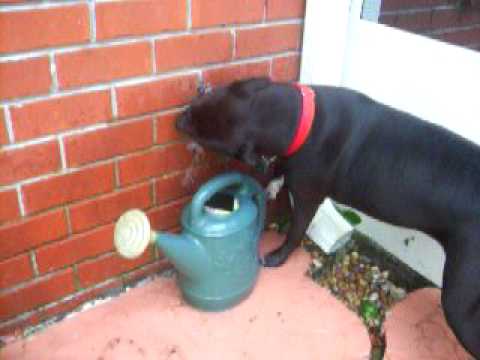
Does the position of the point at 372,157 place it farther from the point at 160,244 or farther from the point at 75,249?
the point at 75,249

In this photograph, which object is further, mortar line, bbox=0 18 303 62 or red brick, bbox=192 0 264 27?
red brick, bbox=192 0 264 27

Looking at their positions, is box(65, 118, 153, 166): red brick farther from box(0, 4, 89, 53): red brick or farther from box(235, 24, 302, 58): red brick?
box(235, 24, 302, 58): red brick

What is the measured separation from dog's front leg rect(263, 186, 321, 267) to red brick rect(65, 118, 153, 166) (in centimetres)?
49

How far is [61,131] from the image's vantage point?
1446 mm

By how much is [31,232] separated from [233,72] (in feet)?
2.54

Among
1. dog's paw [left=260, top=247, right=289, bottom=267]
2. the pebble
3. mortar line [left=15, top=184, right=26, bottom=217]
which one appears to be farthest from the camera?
dog's paw [left=260, top=247, right=289, bottom=267]

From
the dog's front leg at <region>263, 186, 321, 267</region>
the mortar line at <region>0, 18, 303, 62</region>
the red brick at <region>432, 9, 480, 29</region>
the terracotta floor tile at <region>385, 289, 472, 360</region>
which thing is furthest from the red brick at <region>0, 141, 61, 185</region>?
the red brick at <region>432, 9, 480, 29</region>

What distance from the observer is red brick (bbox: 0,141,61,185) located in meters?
1.39

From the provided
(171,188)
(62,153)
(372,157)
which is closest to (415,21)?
(372,157)

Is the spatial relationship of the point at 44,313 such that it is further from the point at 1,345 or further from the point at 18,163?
the point at 18,163

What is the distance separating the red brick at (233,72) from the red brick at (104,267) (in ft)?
2.01

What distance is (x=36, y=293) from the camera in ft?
5.32

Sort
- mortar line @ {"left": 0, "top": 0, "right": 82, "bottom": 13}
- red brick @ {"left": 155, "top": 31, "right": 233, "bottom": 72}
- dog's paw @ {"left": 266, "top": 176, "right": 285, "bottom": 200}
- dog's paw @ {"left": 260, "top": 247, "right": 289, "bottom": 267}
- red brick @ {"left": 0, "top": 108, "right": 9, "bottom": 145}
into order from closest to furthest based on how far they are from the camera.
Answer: mortar line @ {"left": 0, "top": 0, "right": 82, "bottom": 13} < red brick @ {"left": 0, "top": 108, "right": 9, "bottom": 145} < red brick @ {"left": 155, "top": 31, "right": 233, "bottom": 72} < dog's paw @ {"left": 260, "top": 247, "right": 289, "bottom": 267} < dog's paw @ {"left": 266, "top": 176, "right": 285, "bottom": 200}

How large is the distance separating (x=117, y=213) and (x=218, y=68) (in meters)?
0.55
